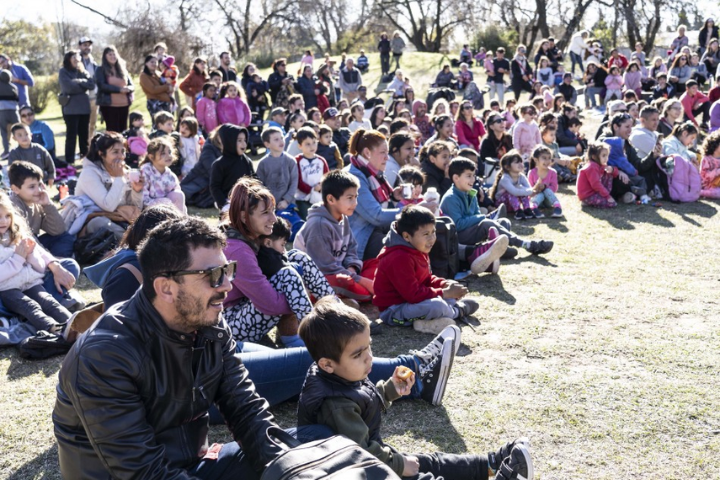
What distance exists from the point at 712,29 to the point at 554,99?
9414 millimetres

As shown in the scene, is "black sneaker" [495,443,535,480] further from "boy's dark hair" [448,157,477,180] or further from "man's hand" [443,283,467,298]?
"boy's dark hair" [448,157,477,180]

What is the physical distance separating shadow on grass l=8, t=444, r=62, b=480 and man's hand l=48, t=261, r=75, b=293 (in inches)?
84.2

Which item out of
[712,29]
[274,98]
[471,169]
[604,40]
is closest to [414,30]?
[604,40]

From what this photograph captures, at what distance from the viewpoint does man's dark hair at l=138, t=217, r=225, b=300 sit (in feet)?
7.80

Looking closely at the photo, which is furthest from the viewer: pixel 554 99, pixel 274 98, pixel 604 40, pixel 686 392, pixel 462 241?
pixel 604 40

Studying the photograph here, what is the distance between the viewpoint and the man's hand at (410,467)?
2887 millimetres

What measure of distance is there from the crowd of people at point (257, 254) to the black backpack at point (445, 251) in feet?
0.05

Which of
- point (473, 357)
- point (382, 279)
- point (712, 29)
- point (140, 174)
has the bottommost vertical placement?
point (473, 357)

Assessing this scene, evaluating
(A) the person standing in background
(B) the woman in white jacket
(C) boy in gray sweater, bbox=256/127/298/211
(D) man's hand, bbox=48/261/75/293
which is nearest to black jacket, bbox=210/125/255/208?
(C) boy in gray sweater, bbox=256/127/298/211

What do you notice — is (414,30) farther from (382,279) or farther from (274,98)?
(382,279)

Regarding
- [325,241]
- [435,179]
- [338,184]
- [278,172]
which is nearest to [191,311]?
[338,184]

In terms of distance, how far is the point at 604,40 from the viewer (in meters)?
32.2

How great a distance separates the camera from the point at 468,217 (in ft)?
22.4

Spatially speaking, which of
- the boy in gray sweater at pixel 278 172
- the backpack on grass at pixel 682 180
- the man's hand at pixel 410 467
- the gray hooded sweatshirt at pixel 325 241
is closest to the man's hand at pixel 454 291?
the gray hooded sweatshirt at pixel 325 241
